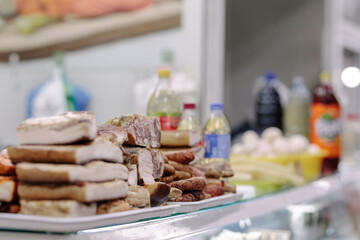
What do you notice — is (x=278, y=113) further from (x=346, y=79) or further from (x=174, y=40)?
(x=346, y=79)

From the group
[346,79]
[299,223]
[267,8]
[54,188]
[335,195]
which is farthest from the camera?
[346,79]

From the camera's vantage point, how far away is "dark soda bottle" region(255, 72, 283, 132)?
109 inches

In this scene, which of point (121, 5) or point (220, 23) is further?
point (121, 5)

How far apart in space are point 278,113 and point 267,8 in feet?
4.03

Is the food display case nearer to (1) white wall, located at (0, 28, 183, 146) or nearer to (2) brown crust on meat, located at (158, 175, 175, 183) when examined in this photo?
(2) brown crust on meat, located at (158, 175, 175, 183)

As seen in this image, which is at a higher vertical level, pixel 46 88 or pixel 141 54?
pixel 141 54

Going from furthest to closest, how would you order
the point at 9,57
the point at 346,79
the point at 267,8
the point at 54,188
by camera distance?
1. the point at 346,79
2. the point at 267,8
3. the point at 9,57
4. the point at 54,188

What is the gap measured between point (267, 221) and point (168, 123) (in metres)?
0.38

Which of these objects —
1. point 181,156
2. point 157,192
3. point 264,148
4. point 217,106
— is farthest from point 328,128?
point 157,192

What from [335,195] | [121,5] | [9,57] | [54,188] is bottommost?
[335,195]

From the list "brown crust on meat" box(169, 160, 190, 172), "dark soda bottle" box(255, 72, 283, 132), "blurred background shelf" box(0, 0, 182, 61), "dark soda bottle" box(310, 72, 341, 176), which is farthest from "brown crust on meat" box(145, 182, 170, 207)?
"blurred background shelf" box(0, 0, 182, 61)

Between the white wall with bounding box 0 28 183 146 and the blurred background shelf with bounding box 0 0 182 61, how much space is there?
4 centimetres

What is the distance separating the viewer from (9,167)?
78 cm

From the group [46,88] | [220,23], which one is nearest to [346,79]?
[220,23]
